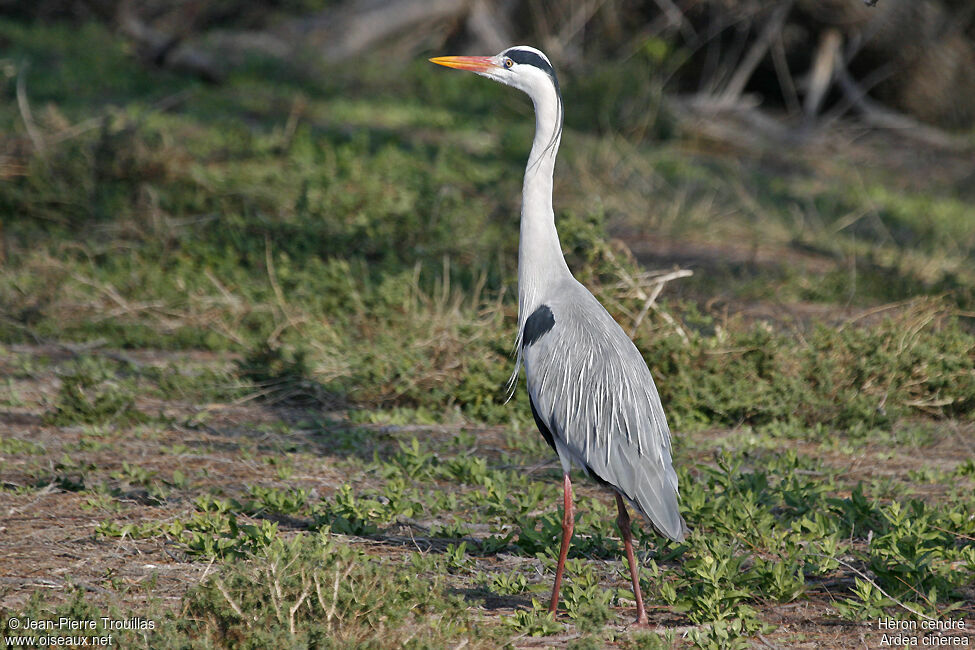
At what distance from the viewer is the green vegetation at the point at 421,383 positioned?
133 inches

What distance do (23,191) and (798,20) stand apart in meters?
8.54

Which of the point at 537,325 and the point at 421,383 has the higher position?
the point at 537,325

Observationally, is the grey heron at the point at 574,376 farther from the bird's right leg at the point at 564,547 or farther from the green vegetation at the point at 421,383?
the green vegetation at the point at 421,383

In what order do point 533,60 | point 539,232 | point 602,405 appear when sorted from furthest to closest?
point 533,60, point 539,232, point 602,405

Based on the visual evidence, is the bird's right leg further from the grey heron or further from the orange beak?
the orange beak

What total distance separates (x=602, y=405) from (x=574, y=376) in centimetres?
16

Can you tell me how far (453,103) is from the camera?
1201 cm

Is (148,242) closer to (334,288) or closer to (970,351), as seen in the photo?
(334,288)

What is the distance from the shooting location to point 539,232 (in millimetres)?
4055

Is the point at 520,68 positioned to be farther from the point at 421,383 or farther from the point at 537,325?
the point at 421,383

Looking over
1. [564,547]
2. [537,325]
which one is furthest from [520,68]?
[564,547]

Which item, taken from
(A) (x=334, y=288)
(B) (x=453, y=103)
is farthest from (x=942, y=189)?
(A) (x=334, y=288)

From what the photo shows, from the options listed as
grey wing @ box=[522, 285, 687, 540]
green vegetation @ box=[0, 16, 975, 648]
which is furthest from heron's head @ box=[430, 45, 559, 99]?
green vegetation @ box=[0, 16, 975, 648]

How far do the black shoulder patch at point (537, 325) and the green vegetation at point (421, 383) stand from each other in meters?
0.64
